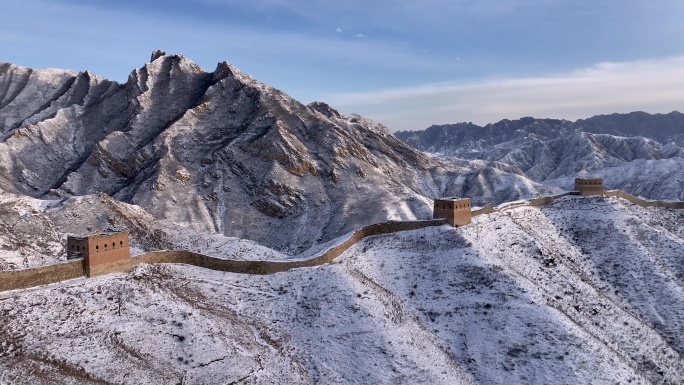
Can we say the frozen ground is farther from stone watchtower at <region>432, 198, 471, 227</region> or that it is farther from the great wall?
stone watchtower at <region>432, 198, 471, 227</region>

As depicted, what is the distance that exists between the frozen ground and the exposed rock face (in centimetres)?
3577

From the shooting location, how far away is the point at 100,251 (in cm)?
3272

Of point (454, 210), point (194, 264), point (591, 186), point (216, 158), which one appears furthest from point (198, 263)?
point (216, 158)

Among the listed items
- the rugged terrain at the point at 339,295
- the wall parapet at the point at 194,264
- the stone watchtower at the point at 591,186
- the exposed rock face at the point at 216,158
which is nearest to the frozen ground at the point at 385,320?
the rugged terrain at the point at 339,295

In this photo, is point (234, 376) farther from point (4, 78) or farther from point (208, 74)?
point (4, 78)

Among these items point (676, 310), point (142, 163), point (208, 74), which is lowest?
point (676, 310)

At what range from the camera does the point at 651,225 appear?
50219 millimetres

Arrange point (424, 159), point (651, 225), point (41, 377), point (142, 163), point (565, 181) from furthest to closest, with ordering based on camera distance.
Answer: point (565, 181)
point (424, 159)
point (142, 163)
point (651, 225)
point (41, 377)

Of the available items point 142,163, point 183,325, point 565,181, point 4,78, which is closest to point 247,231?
point 142,163

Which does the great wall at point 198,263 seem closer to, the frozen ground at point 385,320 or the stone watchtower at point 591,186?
the frozen ground at point 385,320

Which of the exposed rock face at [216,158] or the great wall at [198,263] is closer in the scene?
the great wall at [198,263]

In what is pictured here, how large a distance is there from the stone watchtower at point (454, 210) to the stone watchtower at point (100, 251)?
89.2 feet

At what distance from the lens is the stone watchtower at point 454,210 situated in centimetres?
4506

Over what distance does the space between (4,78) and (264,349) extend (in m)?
130
